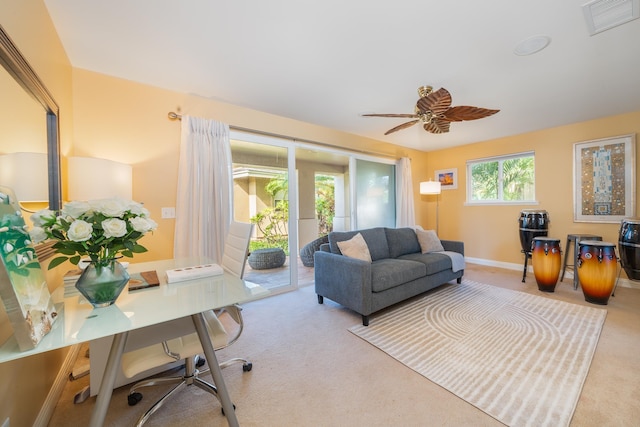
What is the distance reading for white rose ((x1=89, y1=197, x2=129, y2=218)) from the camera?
3.41ft

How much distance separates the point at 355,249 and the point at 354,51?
199 cm

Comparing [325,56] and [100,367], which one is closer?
[100,367]

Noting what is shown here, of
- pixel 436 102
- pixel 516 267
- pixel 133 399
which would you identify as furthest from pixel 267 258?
pixel 516 267

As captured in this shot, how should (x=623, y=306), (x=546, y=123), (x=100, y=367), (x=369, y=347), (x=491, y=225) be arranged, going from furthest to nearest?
1. (x=491, y=225)
2. (x=546, y=123)
3. (x=623, y=306)
4. (x=369, y=347)
5. (x=100, y=367)

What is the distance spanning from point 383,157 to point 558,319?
338 centimetres

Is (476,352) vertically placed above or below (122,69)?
below

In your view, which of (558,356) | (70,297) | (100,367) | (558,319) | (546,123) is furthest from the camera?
(546,123)

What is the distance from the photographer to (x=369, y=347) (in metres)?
2.09

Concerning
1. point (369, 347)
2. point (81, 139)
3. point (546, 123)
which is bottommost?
point (369, 347)

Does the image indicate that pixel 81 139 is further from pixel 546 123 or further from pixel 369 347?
pixel 546 123

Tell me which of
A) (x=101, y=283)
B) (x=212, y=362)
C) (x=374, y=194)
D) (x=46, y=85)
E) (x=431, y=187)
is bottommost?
(x=212, y=362)

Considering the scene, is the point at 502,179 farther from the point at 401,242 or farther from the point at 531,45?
the point at 531,45

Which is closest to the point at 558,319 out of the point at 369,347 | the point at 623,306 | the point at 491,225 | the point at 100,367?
the point at 623,306

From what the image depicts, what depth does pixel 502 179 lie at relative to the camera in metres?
4.62
